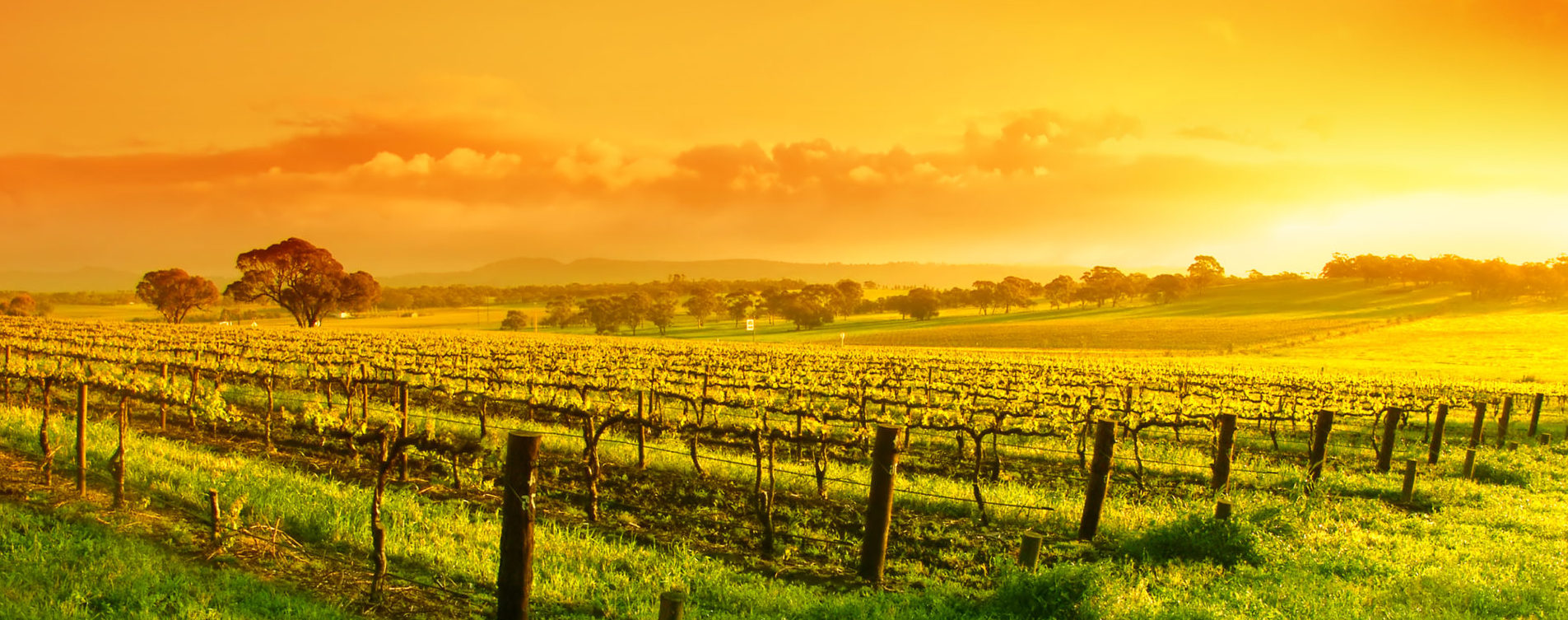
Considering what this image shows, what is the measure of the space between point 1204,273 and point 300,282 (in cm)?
14678

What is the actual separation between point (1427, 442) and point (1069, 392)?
9566 millimetres

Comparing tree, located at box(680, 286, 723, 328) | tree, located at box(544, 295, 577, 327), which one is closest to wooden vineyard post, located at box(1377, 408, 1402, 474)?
tree, located at box(680, 286, 723, 328)

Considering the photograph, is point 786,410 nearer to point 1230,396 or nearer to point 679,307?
point 1230,396

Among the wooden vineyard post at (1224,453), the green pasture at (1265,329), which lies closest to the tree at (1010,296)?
the green pasture at (1265,329)

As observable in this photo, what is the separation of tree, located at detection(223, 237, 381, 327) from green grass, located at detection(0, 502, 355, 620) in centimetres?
7788

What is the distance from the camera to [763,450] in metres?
15.7

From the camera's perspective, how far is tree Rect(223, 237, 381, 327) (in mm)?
72750

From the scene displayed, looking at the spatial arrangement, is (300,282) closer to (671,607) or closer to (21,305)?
(21,305)

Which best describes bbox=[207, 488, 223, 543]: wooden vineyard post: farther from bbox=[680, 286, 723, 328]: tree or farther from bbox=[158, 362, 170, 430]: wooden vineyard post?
bbox=[680, 286, 723, 328]: tree

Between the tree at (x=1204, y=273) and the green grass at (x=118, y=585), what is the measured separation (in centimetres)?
15124

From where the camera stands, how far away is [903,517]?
33.1 feet

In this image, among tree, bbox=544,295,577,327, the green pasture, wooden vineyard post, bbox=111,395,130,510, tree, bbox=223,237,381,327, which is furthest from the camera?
tree, bbox=544,295,577,327

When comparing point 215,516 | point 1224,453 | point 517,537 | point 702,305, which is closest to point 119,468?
point 215,516

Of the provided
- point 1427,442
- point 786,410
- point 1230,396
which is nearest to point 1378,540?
point 786,410
